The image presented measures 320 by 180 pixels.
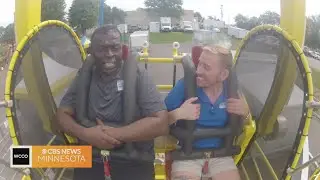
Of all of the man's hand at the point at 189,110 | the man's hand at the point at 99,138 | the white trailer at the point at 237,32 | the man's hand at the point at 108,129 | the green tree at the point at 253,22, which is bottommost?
the man's hand at the point at 99,138

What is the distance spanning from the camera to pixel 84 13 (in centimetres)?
245

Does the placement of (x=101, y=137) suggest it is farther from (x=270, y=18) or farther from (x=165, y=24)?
(x=270, y=18)

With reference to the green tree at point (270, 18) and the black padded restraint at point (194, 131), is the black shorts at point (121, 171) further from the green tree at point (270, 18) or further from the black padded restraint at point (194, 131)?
the green tree at point (270, 18)

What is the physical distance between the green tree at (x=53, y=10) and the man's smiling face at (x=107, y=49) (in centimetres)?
43

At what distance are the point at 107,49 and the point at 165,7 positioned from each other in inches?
23.7

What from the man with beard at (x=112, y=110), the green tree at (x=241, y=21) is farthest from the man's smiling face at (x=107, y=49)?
the green tree at (x=241, y=21)

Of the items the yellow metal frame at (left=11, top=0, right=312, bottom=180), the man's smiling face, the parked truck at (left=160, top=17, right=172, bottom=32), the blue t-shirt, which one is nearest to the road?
the parked truck at (left=160, top=17, right=172, bottom=32)

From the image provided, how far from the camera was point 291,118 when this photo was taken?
2.43 meters

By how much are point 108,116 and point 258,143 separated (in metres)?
1.22

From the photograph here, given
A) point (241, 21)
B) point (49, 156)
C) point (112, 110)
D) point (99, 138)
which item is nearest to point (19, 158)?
point (49, 156)

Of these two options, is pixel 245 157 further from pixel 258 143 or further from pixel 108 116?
pixel 108 116

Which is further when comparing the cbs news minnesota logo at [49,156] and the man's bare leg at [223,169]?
the man's bare leg at [223,169]

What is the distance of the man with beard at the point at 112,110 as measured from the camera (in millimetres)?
2098

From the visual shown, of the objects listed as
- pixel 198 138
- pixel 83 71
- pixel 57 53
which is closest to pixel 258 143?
pixel 198 138
